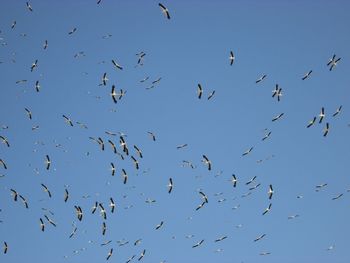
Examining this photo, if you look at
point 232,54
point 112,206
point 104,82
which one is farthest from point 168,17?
point 112,206

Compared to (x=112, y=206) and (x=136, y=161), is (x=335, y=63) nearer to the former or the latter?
(x=136, y=161)

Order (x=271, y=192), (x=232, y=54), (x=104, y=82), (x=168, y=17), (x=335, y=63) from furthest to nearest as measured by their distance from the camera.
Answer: (x=271, y=192), (x=232, y=54), (x=335, y=63), (x=104, y=82), (x=168, y=17)

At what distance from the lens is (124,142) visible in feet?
210

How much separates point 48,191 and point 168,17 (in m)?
26.2

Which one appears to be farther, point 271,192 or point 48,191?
point 271,192

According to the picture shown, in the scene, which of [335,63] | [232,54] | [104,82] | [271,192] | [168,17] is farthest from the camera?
[271,192]

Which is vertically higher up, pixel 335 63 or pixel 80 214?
pixel 335 63

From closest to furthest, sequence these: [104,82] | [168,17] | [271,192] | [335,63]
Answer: [168,17]
[104,82]
[335,63]
[271,192]

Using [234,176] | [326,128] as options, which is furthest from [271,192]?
[326,128]

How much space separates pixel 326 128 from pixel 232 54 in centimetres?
1282

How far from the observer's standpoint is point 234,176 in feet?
235

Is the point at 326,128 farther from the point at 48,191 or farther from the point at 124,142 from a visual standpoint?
the point at 48,191

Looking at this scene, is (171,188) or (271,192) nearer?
(171,188)

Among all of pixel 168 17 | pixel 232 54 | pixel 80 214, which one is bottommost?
pixel 80 214
